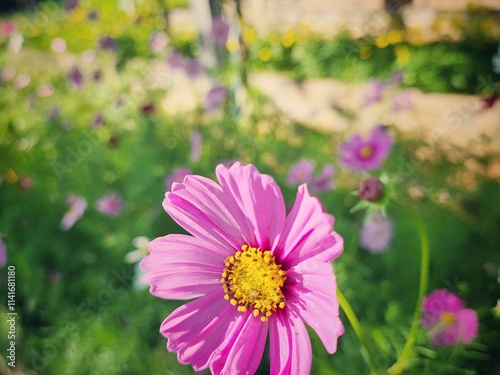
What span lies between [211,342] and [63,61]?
402 centimetres

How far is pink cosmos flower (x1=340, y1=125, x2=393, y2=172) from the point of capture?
1030 millimetres

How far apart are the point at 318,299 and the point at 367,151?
2.65 feet

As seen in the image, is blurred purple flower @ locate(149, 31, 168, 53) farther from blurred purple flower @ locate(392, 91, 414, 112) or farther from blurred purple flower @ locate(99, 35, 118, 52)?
blurred purple flower @ locate(392, 91, 414, 112)

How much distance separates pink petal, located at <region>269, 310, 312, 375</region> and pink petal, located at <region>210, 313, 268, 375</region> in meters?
0.01

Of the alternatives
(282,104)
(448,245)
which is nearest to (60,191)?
(282,104)

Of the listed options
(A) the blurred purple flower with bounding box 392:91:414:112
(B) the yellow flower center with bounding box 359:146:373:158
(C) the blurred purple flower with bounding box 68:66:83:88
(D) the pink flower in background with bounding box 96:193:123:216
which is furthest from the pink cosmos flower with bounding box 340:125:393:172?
(C) the blurred purple flower with bounding box 68:66:83:88

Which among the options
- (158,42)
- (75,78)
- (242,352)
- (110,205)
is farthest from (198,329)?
(75,78)

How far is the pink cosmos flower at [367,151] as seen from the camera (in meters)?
1.03

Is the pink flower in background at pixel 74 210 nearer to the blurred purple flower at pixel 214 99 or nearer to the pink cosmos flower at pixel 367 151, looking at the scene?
the blurred purple flower at pixel 214 99

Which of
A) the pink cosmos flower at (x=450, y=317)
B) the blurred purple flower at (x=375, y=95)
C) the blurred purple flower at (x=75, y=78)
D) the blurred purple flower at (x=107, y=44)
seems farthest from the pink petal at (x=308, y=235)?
the blurred purple flower at (x=75, y=78)

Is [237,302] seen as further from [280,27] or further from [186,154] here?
[280,27]

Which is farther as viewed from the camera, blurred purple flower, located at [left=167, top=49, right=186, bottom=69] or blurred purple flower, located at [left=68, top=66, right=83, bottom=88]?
blurred purple flower, located at [left=68, top=66, right=83, bottom=88]

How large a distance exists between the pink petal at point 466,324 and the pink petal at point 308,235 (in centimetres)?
58

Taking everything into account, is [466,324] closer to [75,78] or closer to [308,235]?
[308,235]
